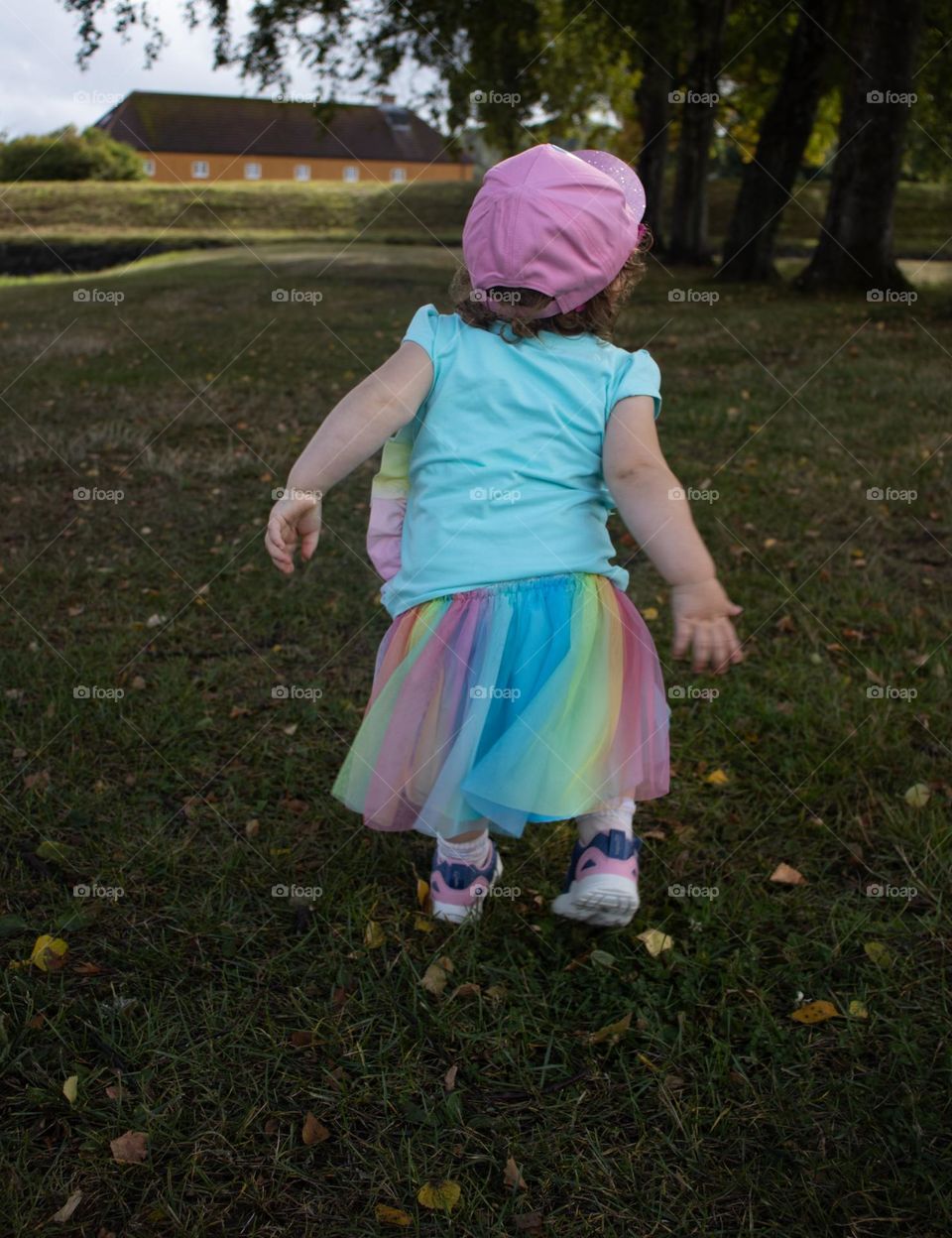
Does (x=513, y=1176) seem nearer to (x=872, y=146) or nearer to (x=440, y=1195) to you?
(x=440, y=1195)

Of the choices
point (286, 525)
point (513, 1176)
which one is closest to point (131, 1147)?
point (513, 1176)

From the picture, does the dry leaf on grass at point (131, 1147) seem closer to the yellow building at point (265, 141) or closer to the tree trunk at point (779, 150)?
the tree trunk at point (779, 150)

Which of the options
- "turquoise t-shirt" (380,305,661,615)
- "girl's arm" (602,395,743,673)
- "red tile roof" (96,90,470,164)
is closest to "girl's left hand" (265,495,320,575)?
"turquoise t-shirt" (380,305,661,615)

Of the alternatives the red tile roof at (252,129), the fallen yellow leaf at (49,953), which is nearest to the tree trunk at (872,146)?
the fallen yellow leaf at (49,953)

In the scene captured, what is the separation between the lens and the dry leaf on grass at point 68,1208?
1.72m

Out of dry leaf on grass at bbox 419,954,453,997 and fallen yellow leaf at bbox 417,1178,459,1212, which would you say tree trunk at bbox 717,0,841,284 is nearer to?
dry leaf on grass at bbox 419,954,453,997

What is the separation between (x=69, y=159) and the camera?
108ft

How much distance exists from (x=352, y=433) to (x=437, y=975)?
1210mm

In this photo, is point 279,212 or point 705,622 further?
point 279,212

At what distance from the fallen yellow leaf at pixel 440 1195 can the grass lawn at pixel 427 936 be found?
2 cm

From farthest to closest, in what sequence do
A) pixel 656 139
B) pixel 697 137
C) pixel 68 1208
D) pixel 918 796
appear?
pixel 656 139, pixel 697 137, pixel 918 796, pixel 68 1208

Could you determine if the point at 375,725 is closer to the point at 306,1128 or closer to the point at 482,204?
the point at 306,1128

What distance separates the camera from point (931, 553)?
185 inches

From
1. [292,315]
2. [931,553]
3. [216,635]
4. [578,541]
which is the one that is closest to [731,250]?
[292,315]
